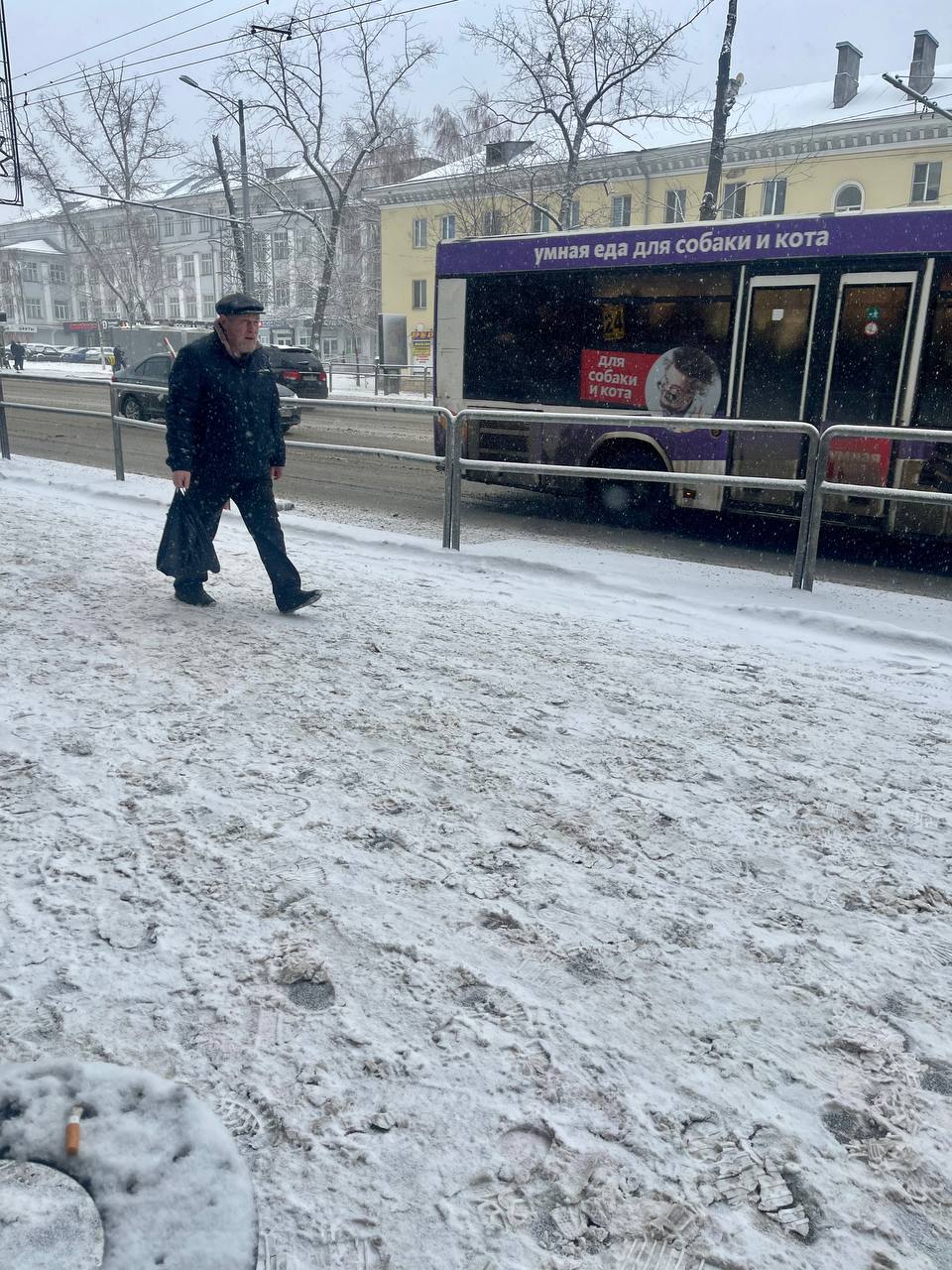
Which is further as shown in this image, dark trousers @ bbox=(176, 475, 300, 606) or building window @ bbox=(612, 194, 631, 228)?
building window @ bbox=(612, 194, 631, 228)

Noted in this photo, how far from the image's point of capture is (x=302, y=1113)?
6.40ft

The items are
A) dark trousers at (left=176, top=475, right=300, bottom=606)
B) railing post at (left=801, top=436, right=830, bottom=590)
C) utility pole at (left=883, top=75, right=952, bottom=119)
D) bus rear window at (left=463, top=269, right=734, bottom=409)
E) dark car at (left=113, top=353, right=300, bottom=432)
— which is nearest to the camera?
dark trousers at (left=176, top=475, right=300, bottom=606)

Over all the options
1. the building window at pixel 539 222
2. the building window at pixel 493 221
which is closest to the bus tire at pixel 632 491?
the building window at pixel 539 222

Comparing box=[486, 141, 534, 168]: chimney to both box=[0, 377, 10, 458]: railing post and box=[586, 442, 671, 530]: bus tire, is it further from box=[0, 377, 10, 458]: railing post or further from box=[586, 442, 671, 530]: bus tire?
box=[586, 442, 671, 530]: bus tire

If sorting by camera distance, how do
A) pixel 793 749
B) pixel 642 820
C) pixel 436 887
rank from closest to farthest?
pixel 436 887 < pixel 642 820 < pixel 793 749

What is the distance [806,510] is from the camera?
6.16 metres

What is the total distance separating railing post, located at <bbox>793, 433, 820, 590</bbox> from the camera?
19.7ft

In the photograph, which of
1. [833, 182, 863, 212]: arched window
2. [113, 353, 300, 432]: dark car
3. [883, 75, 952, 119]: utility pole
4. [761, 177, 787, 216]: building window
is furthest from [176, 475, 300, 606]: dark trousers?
[833, 182, 863, 212]: arched window

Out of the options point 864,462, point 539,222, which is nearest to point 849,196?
point 539,222

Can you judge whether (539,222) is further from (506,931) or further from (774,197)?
(506,931)

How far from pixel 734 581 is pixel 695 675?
2194mm

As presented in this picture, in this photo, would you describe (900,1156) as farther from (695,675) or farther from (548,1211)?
(695,675)

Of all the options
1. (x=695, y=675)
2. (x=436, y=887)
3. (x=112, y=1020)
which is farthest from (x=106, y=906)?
(x=695, y=675)

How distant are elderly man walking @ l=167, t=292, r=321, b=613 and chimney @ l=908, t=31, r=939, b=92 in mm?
43786
